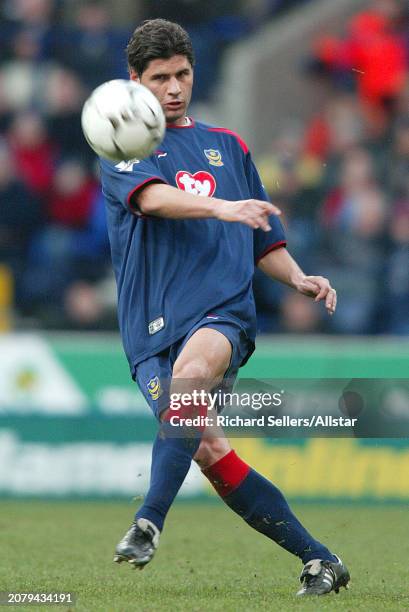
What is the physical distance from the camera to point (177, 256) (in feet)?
16.9

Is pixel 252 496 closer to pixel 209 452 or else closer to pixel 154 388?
pixel 209 452

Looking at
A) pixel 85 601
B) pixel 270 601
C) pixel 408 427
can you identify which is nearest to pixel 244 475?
pixel 270 601

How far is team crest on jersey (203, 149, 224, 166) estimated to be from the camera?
531 centimetres

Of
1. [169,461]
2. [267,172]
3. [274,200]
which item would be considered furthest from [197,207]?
[267,172]

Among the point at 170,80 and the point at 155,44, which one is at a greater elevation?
the point at 155,44

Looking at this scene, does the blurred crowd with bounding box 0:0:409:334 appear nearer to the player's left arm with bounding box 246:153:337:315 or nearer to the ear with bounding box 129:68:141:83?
the player's left arm with bounding box 246:153:337:315

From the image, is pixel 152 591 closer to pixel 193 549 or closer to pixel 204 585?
pixel 204 585

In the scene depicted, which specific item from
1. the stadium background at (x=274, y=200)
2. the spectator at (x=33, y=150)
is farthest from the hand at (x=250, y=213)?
the spectator at (x=33, y=150)

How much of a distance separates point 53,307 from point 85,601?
6.76 metres

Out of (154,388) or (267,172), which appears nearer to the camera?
(154,388)

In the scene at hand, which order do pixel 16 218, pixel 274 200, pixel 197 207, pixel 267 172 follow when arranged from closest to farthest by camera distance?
pixel 197 207, pixel 274 200, pixel 267 172, pixel 16 218

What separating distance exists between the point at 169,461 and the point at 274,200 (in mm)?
6106

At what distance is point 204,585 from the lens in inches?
218

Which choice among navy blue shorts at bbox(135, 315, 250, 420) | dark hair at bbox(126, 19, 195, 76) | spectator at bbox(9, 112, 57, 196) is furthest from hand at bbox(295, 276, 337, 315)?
spectator at bbox(9, 112, 57, 196)
